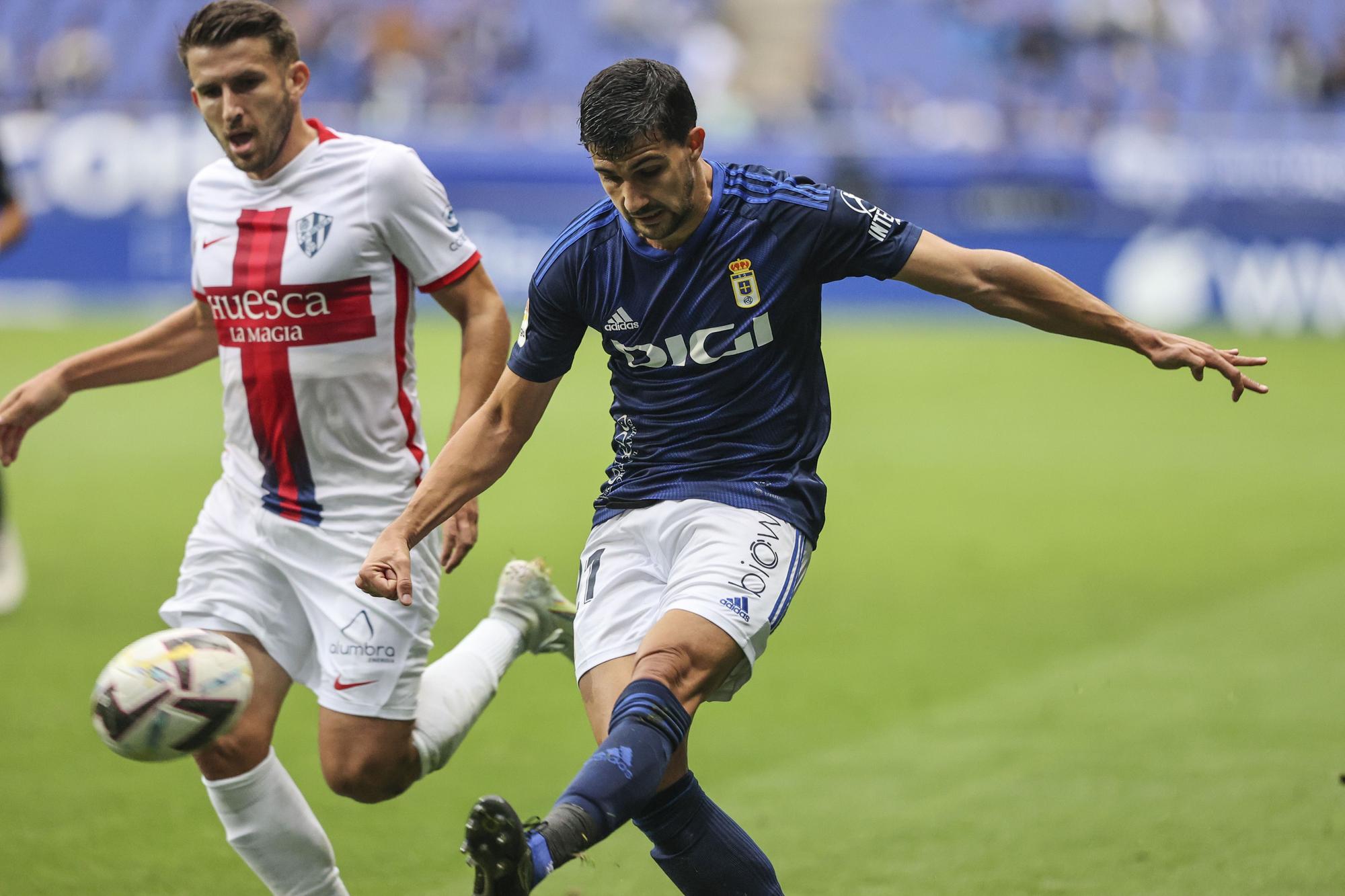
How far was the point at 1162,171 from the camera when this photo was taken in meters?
20.3

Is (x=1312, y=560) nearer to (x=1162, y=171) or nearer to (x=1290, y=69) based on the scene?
(x=1162, y=171)

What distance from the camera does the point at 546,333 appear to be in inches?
161

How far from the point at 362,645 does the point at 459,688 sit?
48 centimetres

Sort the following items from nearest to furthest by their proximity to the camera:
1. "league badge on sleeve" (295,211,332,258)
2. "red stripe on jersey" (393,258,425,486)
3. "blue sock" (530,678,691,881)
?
"blue sock" (530,678,691,881)
"league badge on sleeve" (295,211,332,258)
"red stripe on jersey" (393,258,425,486)

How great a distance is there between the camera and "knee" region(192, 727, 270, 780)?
14.1 ft

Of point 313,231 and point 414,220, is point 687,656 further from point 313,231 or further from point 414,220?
point 313,231

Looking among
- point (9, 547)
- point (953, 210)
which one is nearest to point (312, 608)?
point (9, 547)

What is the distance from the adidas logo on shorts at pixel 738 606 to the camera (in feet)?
12.4

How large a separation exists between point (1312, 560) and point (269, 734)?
22.6ft

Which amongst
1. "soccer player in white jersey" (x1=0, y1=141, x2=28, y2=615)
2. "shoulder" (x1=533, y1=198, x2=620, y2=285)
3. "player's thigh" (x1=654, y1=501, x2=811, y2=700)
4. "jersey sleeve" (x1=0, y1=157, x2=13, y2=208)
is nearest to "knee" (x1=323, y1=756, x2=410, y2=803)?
"player's thigh" (x1=654, y1=501, x2=811, y2=700)

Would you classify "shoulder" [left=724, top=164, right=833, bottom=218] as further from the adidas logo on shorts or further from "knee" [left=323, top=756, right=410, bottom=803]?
"knee" [left=323, top=756, right=410, bottom=803]

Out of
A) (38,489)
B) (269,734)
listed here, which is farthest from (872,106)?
(269,734)

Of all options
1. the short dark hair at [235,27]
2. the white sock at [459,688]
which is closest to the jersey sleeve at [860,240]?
the short dark hair at [235,27]

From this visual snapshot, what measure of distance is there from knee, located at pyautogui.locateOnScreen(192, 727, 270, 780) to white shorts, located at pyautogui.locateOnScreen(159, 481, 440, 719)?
0.25 meters
